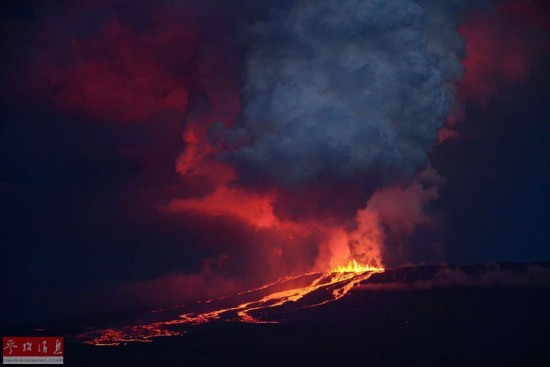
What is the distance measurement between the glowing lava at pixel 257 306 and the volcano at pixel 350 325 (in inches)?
7.8

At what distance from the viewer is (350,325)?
104 meters

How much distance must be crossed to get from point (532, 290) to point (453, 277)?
41.5 feet

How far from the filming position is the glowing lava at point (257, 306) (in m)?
105

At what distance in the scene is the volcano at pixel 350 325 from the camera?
91062 mm

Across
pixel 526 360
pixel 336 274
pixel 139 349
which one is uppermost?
pixel 336 274

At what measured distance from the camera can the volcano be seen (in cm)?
9106

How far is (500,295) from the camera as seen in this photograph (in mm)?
129250

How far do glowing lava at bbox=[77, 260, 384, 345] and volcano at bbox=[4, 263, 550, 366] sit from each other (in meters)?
0.20

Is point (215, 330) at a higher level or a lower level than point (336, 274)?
lower

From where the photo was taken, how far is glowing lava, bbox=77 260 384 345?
105 meters

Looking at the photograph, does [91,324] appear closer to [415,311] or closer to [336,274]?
[336,274]

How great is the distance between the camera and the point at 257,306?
391ft

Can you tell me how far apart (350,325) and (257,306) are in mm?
19906

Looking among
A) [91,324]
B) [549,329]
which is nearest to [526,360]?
[549,329]
